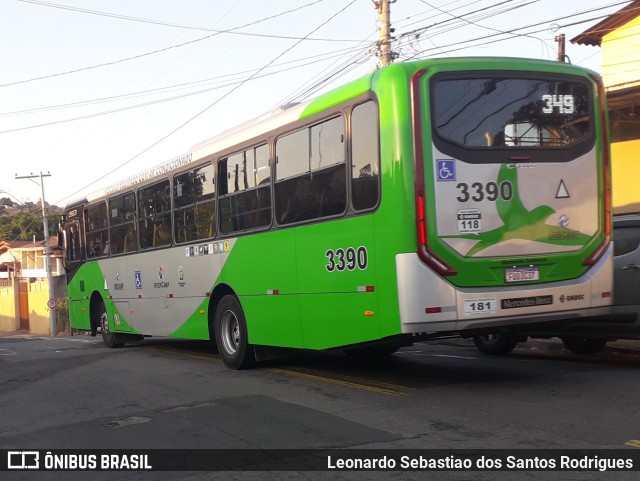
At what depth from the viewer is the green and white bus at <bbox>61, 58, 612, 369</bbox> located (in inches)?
312

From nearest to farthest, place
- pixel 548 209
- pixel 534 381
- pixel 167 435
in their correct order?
1. pixel 167 435
2. pixel 548 209
3. pixel 534 381

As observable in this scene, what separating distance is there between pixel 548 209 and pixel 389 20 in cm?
1378

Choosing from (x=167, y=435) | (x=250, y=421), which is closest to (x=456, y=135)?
(x=250, y=421)

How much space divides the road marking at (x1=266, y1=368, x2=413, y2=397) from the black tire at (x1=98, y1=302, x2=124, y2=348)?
7084 mm

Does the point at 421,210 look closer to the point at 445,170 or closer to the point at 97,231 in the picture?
the point at 445,170

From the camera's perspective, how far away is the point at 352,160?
866cm

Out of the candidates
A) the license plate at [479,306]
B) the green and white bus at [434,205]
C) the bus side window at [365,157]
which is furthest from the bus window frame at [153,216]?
the license plate at [479,306]

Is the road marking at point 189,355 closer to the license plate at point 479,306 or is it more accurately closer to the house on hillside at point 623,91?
the license plate at point 479,306

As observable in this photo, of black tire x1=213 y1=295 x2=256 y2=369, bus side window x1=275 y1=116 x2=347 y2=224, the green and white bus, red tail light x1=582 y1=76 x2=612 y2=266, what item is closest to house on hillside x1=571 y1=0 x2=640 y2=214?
red tail light x1=582 y1=76 x2=612 y2=266

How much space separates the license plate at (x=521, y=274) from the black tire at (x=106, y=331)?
11464mm

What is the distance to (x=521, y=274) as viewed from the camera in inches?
324

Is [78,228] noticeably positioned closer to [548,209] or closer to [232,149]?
[232,149]

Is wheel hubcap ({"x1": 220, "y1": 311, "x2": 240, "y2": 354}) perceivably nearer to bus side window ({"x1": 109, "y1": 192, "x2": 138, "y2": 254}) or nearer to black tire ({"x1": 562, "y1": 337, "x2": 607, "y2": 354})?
bus side window ({"x1": 109, "y1": 192, "x2": 138, "y2": 254})

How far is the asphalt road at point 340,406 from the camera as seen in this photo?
6.43 m
